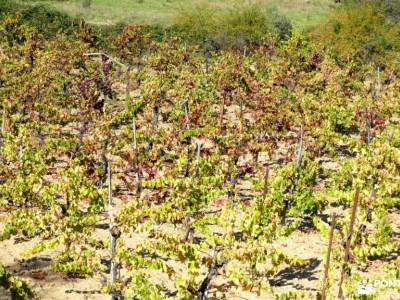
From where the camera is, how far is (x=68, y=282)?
16.1 m

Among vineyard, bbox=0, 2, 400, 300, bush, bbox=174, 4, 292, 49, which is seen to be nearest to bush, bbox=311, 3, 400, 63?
bush, bbox=174, 4, 292, 49

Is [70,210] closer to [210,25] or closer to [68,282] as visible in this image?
[68,282]

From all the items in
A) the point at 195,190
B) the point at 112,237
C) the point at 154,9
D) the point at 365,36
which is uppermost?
the point at 154,9

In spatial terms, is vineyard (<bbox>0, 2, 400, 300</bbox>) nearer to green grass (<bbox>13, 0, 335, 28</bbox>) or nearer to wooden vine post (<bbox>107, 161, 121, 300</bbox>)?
wooden vine post (<bbox>107, 161, 121, 300</bbox>)

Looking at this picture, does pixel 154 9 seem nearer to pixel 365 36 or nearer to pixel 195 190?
pixel 365 36

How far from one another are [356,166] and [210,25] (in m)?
45.1

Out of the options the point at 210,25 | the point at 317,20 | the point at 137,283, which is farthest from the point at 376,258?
the point at 317,20

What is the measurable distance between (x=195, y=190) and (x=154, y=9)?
69851mm

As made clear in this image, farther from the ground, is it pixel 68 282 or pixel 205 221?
pixel 205 221

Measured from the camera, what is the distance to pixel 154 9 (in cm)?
8038

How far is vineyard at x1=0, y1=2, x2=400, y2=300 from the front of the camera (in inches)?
498

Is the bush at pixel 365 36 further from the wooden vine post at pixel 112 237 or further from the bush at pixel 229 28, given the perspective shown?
the wooden vine post at pixel 112 237

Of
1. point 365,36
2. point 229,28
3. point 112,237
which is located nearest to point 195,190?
point 112,237

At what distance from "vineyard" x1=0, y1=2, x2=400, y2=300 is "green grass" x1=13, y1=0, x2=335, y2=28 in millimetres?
32873
